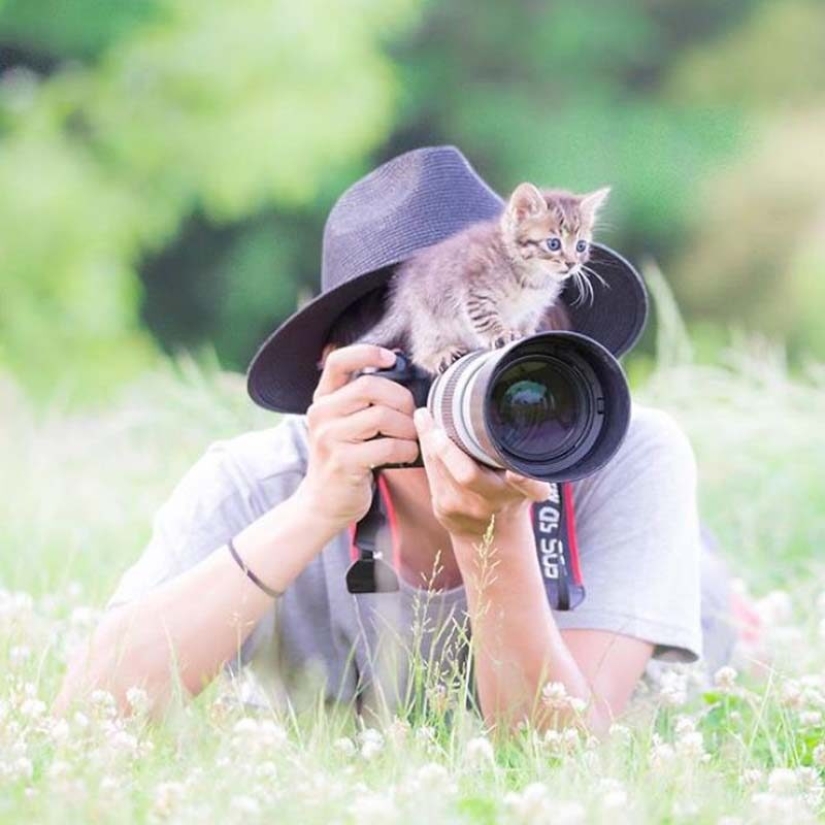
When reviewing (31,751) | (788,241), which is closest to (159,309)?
(788,241)

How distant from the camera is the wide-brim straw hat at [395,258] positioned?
260 cm

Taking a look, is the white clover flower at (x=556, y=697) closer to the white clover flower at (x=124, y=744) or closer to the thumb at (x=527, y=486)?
the thumb at (x=527, y=486)

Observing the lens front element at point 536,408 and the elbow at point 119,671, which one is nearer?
the lens front element at point 536,408

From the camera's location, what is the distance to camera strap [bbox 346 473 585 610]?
246 centimetres

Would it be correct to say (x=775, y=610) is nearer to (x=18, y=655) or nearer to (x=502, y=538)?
(x=502, y=538)

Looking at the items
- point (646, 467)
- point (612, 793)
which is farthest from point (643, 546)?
point (612, 793)

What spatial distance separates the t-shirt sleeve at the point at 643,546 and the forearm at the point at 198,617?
1.50ft

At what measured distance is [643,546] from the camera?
2664 millimetres

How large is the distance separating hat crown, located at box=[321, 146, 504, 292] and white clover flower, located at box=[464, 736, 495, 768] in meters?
0.74

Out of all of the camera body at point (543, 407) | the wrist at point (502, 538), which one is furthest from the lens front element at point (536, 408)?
the wrist at point (502, 538)

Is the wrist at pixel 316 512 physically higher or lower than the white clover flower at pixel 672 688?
higher

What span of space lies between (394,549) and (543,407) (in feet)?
1.56

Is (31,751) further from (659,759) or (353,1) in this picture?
(353,1)

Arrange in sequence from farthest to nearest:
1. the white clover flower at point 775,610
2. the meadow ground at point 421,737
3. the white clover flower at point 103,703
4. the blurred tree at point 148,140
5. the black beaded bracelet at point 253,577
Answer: the blurred tree at point 148,140
the white clover flower at point 775,610
the black beaded bracelet at point 253,577
the white clover flower at point 103,703
the meadow ground at point 421,737
